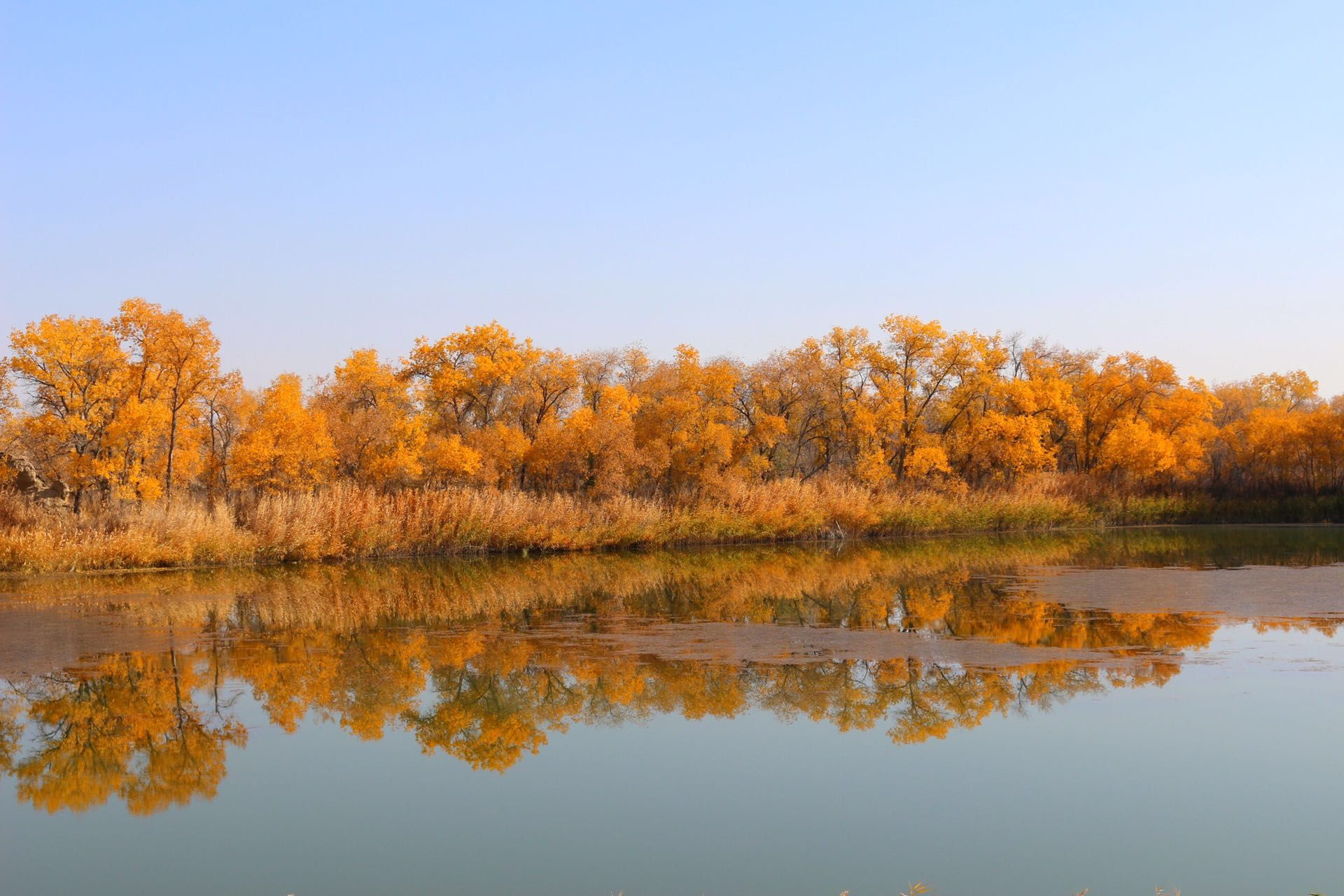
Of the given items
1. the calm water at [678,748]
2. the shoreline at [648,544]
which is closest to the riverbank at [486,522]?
the shoreline at [648,544]

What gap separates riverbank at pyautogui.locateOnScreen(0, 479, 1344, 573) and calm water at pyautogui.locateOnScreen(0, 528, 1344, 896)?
681cm

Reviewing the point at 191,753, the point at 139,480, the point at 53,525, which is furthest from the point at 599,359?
the point at 191,753

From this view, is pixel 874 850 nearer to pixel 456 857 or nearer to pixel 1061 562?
pixel 456 857

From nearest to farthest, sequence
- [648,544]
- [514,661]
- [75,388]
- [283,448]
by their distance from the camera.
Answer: [514,661]
[75,388]
[283,448]
[648,544]

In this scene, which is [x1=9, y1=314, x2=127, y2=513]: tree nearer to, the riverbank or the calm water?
the riverbank

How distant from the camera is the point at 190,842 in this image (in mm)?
7465

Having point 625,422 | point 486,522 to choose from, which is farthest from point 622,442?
point 486,522

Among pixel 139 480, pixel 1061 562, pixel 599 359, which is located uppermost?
pixel 599 359

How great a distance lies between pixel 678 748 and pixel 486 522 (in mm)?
21439

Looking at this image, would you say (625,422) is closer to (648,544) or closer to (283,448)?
(648,544)

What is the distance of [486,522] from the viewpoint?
3039 cm

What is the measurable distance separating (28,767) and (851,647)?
30.0ft

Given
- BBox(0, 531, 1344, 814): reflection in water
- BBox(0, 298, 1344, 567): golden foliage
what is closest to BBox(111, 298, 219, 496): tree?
BBox(0, 298, 1344, 567): golden foliage

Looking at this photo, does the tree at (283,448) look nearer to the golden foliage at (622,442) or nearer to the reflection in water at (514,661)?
the golden foliage at (622,442)
